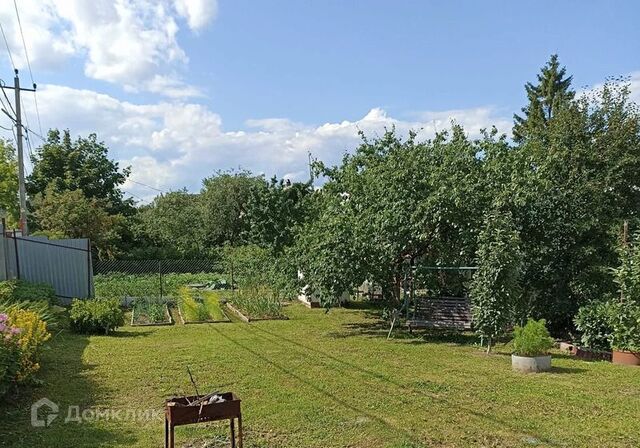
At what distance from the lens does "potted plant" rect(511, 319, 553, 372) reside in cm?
754

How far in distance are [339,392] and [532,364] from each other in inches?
122

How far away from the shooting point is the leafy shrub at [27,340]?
5980 mm

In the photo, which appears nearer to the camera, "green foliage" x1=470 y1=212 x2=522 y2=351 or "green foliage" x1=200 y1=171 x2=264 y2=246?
"green foliage" x1=470 y1=212 x2=522 y2=351

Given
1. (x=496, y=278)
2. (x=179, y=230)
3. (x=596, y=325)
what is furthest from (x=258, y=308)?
(x=179, y=230)

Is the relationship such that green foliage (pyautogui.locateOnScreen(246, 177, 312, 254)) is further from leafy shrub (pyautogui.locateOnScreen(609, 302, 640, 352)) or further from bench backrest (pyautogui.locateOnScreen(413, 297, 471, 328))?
leafy shrub (pyautogui.locateOnScreen(609, 302, 640, 352))

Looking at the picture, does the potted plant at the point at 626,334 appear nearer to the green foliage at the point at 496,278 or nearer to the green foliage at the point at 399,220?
the green foliage at the point at 496,278

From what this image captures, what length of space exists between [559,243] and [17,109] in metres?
17.3

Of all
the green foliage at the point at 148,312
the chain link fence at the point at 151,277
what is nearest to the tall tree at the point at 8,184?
the chain link fence at the point at 151,277

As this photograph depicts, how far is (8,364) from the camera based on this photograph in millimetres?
5602

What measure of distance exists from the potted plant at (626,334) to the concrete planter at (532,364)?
1694 mm

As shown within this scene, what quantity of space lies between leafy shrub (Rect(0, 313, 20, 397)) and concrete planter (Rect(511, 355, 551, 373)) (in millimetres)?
6545

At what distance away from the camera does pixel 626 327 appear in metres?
8.58

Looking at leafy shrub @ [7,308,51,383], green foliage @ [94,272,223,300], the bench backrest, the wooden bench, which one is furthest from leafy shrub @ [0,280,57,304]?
the bench backrest

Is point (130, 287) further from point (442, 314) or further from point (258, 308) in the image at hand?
point (442, 314)
